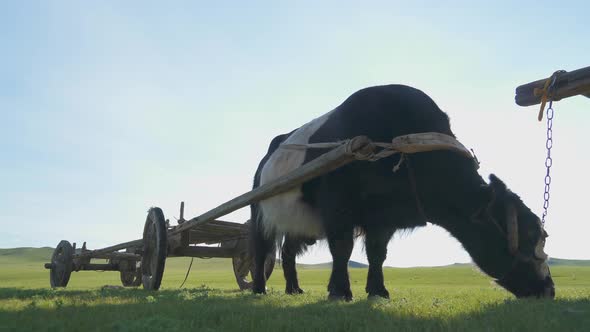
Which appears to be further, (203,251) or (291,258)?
(203,251)

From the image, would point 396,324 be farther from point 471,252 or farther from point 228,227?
point 228,227

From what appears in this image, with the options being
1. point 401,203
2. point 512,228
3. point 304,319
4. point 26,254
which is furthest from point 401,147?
point 26,254

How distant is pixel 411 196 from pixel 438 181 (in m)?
0.43

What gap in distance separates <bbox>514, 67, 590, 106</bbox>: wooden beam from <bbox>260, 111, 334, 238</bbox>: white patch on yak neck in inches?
127

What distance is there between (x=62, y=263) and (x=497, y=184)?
979 centimetres

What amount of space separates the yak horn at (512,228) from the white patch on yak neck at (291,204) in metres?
2.53

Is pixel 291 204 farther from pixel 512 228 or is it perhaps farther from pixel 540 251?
pixel 540 251

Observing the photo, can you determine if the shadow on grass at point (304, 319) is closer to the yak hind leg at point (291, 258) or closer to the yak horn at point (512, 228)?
the yak horn at point (512, 228)

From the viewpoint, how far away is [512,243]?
5.64 meters

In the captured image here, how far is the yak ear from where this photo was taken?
5.88m

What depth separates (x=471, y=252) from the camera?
19.9 feet

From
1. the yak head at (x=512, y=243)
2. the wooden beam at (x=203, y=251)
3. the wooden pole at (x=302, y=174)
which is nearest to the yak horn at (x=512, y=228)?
the yak head at (x=512, y=243)

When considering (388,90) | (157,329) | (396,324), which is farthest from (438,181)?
(157,329)

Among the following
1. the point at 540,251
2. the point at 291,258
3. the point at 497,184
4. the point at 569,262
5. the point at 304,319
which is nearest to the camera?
the point at 304,319
